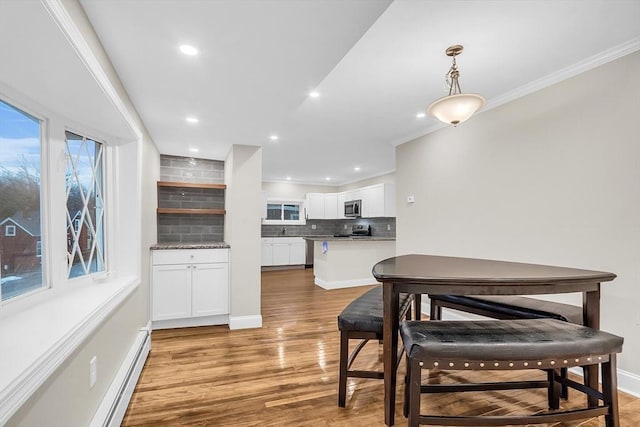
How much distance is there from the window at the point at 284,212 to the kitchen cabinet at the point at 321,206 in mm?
348

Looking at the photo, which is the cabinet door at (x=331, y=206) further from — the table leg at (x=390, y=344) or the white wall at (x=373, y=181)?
the table leg at (x=390, y=344)

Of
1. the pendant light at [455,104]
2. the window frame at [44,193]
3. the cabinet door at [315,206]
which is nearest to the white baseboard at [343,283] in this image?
the cabinet door at [315,206]

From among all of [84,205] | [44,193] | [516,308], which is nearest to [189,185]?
[84,205]

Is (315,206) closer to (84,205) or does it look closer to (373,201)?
(373,201)

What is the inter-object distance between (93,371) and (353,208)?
6.04 metres

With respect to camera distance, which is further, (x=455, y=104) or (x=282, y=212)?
(x=282, y=212)

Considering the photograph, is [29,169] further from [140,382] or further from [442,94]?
[442,94]

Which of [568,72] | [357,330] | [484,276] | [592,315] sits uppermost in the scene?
[568,72]

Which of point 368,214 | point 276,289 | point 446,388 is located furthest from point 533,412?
point 368,214

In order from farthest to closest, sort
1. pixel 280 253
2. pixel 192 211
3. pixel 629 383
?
pixel 280 253 → pixel 192 211 → pixel 629 383

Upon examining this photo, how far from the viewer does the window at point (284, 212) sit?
7.91 m

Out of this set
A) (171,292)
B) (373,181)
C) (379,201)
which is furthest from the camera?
(373,181)

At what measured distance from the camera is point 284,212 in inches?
320

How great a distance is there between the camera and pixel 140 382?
2.09m
